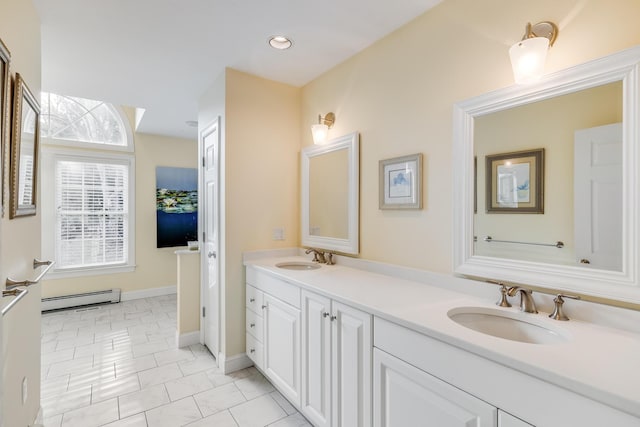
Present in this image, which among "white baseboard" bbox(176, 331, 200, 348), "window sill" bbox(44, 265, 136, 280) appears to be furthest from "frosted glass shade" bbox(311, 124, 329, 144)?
"window sill" bbox(44, 265, 136, 280)

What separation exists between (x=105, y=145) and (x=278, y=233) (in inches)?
133

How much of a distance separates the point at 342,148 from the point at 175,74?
1.63 metres

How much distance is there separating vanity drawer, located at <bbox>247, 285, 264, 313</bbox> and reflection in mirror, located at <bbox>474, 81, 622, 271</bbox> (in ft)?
5.28

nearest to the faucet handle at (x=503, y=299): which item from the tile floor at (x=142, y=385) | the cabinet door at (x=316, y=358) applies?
the cabinet door at (x=316, y=358)

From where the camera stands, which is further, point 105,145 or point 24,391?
point 105,145

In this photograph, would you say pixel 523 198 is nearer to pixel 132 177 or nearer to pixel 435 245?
pixel 435 245

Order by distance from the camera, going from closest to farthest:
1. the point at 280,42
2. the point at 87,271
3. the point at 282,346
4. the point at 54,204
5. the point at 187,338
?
the point at 282,346, the point at 280,42, the point at 187,338, the point at 54,204, the point at 87,271

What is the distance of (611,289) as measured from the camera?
3.78 feet

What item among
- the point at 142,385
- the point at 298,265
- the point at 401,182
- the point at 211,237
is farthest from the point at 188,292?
the point at 401,182

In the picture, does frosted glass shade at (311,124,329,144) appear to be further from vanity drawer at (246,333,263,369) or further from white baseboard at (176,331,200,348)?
white baseboard at (176,331,200,348)

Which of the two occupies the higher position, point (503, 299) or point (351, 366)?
point (503, 299)

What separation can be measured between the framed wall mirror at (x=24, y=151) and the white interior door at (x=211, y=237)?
1.19 metres

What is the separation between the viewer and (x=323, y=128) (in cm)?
258

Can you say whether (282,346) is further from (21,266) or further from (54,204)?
(54,204)
